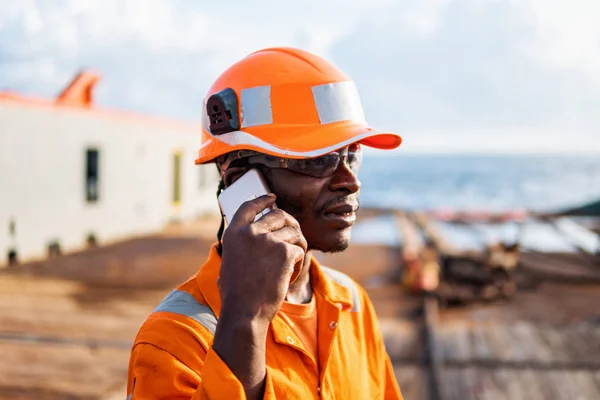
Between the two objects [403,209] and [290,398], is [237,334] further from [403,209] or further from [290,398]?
[403,209]

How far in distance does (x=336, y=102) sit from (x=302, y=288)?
25.5 inches

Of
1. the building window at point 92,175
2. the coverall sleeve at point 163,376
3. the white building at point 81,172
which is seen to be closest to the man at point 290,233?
the coverall sleeve at point 163,376

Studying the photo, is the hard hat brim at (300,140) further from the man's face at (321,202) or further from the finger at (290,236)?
the finger at (290,236)

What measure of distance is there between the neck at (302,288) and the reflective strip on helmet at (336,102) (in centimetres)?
48

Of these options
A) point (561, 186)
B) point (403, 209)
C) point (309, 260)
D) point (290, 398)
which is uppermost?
point (309, 260)

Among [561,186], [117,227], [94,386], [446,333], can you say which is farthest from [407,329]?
[561,186]

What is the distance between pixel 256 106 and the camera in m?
1.92

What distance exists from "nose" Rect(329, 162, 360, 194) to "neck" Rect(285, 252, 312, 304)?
1.03 ft

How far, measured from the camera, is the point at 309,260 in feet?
7.31

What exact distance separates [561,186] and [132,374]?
90422 millimetres

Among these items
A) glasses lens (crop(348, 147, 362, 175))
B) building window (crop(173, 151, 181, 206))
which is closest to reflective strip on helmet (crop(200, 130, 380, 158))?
glasses lens (crop(348, 147, 362, 175))

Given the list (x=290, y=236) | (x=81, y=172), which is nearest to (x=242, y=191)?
(x=290, y=236)

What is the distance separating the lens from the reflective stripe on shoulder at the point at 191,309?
168 centimetres

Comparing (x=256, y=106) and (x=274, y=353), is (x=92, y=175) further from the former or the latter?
(x=274, y=353)
